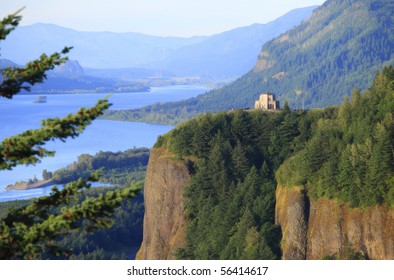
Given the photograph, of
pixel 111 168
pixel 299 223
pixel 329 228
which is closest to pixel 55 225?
pixel 329 228

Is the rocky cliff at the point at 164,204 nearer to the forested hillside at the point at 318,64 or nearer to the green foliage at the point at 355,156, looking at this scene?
the green foliage at the point at 355,156

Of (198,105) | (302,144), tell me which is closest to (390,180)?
(302,144)

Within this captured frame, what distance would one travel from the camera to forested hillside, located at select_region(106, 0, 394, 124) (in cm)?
14688

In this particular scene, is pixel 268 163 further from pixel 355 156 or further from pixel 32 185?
Result: pixel 32 185

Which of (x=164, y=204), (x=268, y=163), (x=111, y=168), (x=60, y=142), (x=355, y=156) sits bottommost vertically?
(x=111, y=168)

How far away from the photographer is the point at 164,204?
4175 cm

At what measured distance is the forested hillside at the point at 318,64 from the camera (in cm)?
14688

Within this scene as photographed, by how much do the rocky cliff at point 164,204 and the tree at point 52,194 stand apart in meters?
28.9

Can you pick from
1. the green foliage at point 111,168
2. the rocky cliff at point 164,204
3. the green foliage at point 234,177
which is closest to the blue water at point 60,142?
the green foliage at point 111,168

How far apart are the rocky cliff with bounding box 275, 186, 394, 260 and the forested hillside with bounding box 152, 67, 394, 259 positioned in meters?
0.37

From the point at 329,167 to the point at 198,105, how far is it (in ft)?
422

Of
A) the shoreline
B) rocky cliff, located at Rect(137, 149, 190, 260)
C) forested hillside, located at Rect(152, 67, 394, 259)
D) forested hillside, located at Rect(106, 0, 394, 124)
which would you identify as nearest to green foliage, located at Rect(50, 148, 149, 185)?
the shoreline

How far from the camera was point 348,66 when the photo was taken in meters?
150

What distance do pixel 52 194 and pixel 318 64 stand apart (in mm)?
147587
